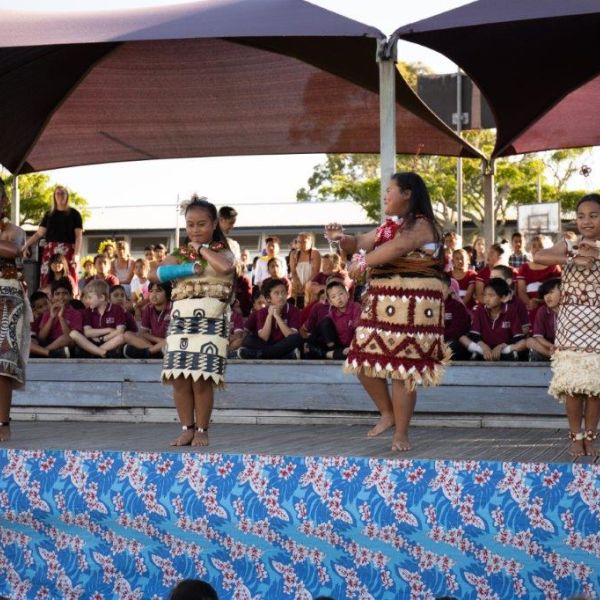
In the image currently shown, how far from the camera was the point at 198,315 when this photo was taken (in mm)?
6148

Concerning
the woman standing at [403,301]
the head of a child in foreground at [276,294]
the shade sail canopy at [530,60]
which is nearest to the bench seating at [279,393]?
the head of a child in foreground at [276,294]

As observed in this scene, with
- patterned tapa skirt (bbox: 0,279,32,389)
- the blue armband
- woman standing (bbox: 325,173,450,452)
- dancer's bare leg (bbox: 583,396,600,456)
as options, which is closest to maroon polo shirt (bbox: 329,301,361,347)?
woman standing (bbox: 325,173,450,452)

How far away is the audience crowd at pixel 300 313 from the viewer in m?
8.23

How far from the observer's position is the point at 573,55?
372 inches

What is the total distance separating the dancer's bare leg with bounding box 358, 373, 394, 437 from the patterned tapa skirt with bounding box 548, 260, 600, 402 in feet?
3.23

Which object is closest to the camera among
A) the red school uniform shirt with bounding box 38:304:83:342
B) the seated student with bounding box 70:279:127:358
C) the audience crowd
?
the audience crowd

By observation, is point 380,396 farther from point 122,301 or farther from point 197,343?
point 122,301

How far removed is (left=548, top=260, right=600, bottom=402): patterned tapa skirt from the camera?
17.8 feet

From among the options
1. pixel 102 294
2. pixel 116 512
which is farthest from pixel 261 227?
pixel 116 512

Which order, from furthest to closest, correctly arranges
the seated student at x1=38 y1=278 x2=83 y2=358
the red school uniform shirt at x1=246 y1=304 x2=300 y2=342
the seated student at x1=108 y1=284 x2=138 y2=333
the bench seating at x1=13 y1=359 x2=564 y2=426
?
the seated student at x1=108 y1=284 x2=138 y2=333 < the seated student at x1=38 y1=278 x2=83 y2=358 < the red school uniform shirt at x1=246 y1=304 x2=300 y2=342 < the bench seating at x1=13 y1=359 x2=564 y2=426

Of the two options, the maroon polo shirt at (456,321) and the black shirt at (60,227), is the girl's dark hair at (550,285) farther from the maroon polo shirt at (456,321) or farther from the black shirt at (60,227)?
the black shirt at (60,227)

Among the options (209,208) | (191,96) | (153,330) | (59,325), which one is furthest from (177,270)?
(191,96)

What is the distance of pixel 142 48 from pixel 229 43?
0.79m

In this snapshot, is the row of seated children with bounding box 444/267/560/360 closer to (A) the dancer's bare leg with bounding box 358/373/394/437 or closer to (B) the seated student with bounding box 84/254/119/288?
(A) the dancer's bare leg with bounding box 358/373/394/437
